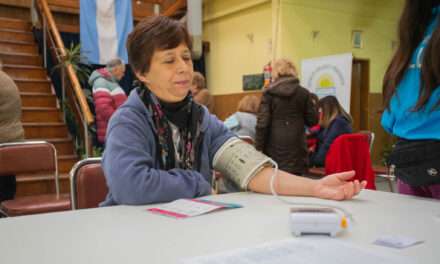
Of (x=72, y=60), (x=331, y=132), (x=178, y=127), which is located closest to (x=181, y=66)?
(x=178, y=127)

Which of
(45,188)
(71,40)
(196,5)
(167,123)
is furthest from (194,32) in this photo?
(167,123)

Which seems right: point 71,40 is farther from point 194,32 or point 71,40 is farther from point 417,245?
point 417,245

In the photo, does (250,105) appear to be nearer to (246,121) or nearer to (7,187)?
(246,121)

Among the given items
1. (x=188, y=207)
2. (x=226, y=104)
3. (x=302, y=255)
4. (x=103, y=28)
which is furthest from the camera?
(x=226, y=104)

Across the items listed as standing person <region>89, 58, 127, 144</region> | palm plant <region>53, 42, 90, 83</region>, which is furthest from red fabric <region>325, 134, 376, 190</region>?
palm plant <region>53, 42, 90, 83</region>

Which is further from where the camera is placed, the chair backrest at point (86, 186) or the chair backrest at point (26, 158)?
the chair backrest at point (26, 158)

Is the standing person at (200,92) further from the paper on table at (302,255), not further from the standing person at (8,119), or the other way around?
the paper on table at (302,255)

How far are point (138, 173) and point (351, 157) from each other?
207 cm

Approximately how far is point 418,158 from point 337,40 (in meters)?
6.27

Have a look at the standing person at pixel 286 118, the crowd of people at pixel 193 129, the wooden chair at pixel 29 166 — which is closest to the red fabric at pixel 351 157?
the standing person at pixel 286 118

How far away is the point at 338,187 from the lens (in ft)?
3.99

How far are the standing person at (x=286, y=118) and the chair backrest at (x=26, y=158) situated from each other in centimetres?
170

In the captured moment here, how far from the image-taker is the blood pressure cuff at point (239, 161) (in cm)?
132

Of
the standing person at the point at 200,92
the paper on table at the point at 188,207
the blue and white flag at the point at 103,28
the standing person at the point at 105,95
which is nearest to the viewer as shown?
the paper on table at the point at 188,207
